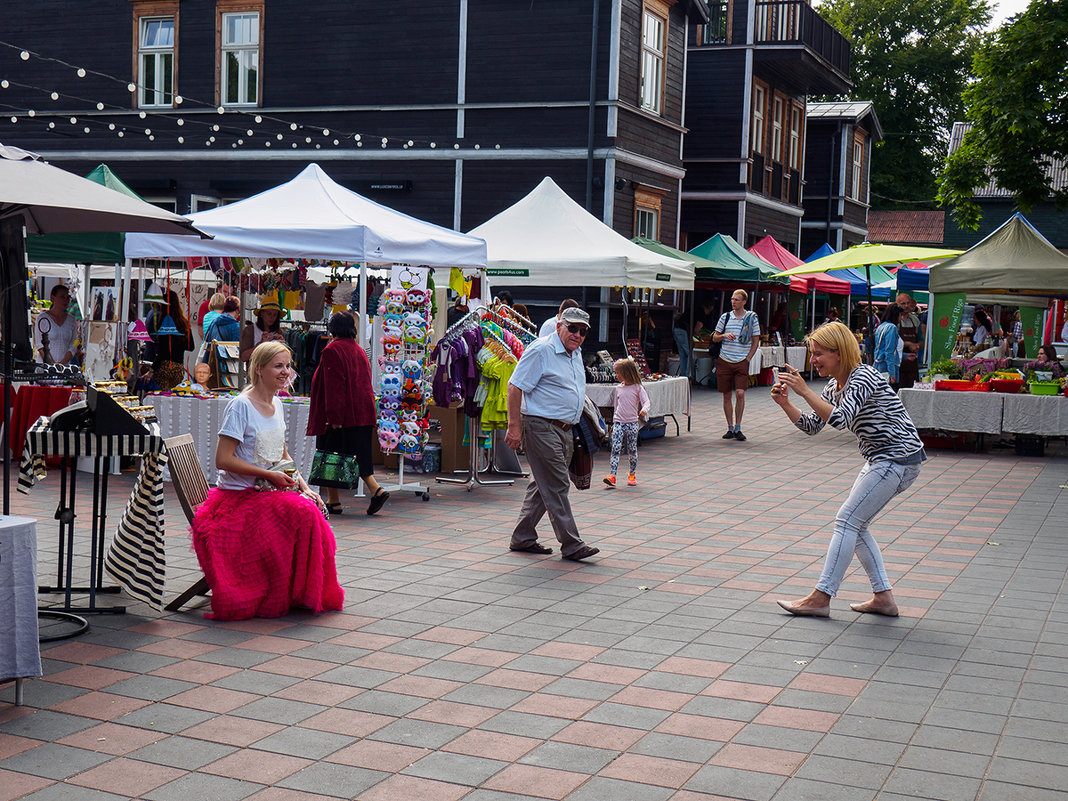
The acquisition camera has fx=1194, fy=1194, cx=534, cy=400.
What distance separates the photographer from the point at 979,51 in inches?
710

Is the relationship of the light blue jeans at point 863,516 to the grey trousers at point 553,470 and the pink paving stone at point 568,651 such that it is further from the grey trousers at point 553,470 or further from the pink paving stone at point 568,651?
the grey trousers at point 553,470

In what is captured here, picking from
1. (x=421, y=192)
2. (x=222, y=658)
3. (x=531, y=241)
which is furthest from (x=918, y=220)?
(x=222, y=658)

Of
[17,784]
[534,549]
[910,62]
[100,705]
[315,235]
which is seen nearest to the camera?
[17,784]

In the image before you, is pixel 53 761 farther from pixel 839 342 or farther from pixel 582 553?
pixel 839 342

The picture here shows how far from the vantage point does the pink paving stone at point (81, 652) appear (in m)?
5.60

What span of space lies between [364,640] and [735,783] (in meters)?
2.39

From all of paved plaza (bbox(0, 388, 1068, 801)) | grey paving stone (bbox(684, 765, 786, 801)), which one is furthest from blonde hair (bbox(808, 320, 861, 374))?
grey paving stone (bbox(684, 765, 786, 801))

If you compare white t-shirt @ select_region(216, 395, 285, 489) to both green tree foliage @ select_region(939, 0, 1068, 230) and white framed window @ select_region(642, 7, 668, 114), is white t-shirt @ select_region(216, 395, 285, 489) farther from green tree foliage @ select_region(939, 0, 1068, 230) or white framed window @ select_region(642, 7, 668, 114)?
white framed window @ select_region(642, 7, 668, 114)

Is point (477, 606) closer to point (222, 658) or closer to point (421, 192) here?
point (222, 658)

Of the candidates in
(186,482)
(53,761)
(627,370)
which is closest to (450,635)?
(186,482)

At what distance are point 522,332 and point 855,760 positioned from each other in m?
8.25

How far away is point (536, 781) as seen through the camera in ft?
13.9

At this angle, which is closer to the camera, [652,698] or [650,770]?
[650,770]

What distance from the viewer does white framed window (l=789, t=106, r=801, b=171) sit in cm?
3288
